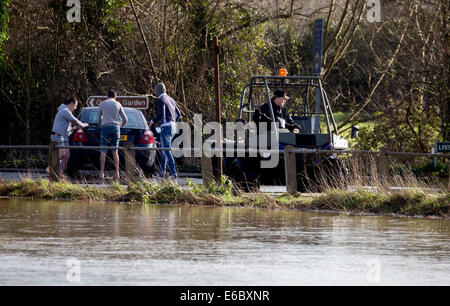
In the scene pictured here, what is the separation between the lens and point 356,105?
28.8 metres

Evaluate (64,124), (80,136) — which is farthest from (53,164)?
(64,124)

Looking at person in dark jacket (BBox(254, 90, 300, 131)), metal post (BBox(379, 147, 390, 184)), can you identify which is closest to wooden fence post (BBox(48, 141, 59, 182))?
person in dark jacket (BBox(254, 90, 300, 131))

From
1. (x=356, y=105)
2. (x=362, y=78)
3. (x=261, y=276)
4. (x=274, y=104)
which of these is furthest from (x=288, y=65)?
(x=261, y=276)

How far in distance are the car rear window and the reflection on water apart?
5.95 metres

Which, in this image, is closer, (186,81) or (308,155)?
(308,155)

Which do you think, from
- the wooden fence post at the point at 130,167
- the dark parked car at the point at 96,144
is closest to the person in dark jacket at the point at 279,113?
the wooden fence post at the point at 130,167

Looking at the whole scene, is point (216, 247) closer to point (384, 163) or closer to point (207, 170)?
point (207, 170)

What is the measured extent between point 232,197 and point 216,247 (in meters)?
6.10

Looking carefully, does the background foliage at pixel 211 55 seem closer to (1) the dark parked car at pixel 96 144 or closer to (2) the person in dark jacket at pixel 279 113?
(1) the dark parked car at pixel 96 144

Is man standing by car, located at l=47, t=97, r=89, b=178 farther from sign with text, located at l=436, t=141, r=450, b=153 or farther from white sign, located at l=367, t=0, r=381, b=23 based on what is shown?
white sign, located at l=367, t=0, r=381, b=23

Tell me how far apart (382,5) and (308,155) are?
1173 cm

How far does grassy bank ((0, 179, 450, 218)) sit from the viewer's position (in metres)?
15.4
